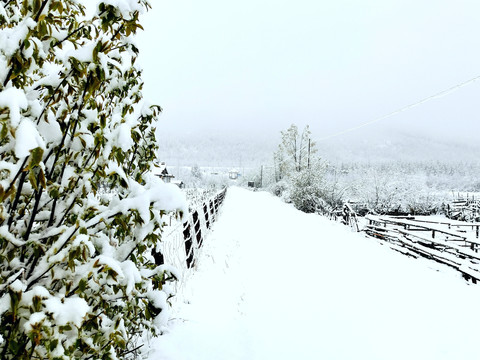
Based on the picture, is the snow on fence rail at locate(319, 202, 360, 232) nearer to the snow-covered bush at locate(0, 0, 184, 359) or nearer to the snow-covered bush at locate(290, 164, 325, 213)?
the snow-covered bush at locate(290, 164, 325, 213)

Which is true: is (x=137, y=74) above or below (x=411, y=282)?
above

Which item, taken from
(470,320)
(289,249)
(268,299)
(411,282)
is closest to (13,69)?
(268,299)

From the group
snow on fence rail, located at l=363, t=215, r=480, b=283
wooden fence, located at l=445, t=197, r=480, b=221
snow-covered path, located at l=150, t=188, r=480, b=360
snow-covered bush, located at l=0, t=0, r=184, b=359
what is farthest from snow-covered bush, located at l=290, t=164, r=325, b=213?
snow-covered bush, located at l=0, t=0, r=184, b=359

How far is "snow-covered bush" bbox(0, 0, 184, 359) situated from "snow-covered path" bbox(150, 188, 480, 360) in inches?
69.2

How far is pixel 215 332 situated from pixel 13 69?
335 cm

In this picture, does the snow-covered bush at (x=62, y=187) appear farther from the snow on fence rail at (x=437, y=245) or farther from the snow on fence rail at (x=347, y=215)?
the snow on fence rail at (x=347, y=215)

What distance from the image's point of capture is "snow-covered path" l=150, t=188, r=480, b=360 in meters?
3.52

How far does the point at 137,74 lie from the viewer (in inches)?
89.2

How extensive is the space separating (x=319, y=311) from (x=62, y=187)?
3.98 meters

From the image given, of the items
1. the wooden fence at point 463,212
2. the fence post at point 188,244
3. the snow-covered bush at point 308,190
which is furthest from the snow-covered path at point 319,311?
the wooden fence at point 463,212

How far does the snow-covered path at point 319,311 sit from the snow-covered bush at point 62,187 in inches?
69.2

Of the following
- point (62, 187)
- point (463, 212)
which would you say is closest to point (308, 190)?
point (463, 212)

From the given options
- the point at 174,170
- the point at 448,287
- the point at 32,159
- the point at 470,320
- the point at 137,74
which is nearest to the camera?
the point at 32,159

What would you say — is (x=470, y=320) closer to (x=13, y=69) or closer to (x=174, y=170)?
(x=13, y=69)
